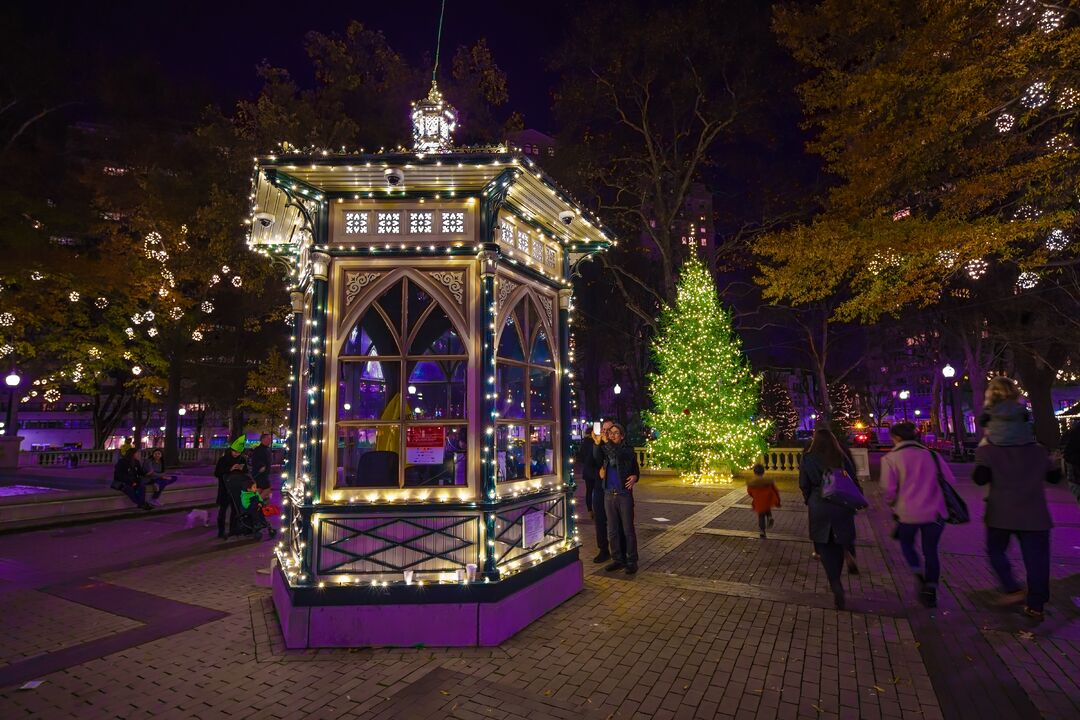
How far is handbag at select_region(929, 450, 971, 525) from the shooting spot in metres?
5.53

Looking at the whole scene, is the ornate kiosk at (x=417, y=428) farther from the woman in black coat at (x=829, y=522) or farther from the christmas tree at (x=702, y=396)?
the christmas tree at (x=702, y=396)

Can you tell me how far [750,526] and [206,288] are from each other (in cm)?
2232

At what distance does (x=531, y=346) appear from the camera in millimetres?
6262

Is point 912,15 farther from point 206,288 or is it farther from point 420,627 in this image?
point 206,288

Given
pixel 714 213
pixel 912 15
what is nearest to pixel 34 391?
pixel 714 213

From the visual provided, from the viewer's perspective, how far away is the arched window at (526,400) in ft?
19.5

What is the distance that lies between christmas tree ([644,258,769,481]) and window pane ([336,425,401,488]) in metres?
13.3

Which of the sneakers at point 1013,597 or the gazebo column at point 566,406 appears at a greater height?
the gazebo column at point 566,406

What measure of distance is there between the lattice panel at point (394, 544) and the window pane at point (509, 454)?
755 millimetres

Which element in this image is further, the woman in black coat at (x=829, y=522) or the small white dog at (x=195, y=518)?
the small white dog at (x=195, y=518)

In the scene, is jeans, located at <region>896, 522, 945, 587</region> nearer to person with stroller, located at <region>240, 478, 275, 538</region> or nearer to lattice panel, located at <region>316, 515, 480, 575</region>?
lattice panel, located at <region>316, 515, 480, 575</region>

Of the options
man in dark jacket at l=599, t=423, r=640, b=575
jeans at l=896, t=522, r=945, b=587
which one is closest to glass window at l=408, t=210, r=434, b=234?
man in dark jacket at l=599, t=423, r=640, b=575

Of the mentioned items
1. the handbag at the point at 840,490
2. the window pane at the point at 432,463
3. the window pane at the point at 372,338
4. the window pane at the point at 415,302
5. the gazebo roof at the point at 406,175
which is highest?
the gazebo roof at the point at 406,175

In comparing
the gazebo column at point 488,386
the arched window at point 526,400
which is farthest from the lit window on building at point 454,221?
the arched window at point 526,400
